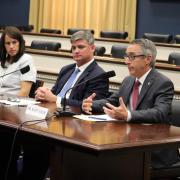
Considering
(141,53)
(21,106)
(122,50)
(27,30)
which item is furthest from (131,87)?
(27,30)

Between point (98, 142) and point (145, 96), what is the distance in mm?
935

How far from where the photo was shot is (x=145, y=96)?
279 centimetres

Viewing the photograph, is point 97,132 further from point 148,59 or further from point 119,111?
point 148,59

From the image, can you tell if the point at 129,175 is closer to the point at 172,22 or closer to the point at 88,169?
the point at 88,169

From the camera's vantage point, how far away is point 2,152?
10.2 feet

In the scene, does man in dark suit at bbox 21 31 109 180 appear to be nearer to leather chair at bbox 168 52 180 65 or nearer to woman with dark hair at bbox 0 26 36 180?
woman with dark hair at bbox 0 26 36 180

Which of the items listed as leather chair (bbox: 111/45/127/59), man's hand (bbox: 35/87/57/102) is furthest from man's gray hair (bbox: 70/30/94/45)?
leather chair (bbox: 111/45/127/59)

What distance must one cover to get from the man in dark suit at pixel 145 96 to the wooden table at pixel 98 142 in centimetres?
17

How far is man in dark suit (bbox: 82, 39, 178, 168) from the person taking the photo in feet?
8.46

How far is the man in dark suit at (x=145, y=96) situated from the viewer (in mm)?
2580

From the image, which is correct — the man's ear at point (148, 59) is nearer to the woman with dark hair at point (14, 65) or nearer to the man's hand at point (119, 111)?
the man's hand at point (119, 111)

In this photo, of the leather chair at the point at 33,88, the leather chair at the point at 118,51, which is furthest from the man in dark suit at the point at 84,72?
the leather chair at the point at 118,51

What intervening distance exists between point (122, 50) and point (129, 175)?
3.60 metres

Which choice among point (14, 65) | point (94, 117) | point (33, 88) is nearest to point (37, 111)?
point (94, 117)
